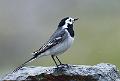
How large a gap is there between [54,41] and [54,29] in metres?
17.8

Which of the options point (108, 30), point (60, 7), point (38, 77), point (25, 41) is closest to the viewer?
point (38, 77)

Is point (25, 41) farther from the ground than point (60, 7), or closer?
closer

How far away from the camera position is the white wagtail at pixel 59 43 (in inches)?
738

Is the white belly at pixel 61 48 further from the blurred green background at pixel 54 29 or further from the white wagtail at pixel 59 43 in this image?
the blurred green background at pixel 54 29

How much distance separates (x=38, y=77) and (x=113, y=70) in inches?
75.0

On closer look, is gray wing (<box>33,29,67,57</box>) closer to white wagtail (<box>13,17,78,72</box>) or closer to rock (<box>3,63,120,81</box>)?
white wagtail (<box>13,17,78,72</box>)

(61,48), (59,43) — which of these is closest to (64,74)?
(61,48)

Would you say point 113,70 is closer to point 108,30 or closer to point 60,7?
point 108,30

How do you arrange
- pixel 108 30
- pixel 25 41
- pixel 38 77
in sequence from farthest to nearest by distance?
1. pixel 108 30
2. pixel 25 41
3. pixel 38 77

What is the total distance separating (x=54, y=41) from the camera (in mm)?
18875

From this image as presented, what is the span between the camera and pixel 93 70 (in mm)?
18578

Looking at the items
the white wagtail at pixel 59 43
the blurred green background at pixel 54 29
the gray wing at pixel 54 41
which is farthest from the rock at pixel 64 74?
the blurred green background at pixel 54 29

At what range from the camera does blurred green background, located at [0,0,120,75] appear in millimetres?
34125

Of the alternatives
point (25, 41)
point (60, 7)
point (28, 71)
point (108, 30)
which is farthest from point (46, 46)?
point (60, 7)
